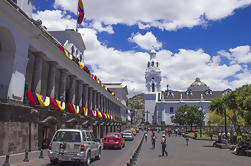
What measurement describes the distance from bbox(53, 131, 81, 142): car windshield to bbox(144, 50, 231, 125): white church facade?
8630cm

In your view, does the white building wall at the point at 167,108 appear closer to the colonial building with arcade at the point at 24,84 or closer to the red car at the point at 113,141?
the colonial building with arcade at the point at 24,84

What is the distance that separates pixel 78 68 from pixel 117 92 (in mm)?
44336

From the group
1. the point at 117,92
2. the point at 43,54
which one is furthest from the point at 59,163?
the point at 117,92

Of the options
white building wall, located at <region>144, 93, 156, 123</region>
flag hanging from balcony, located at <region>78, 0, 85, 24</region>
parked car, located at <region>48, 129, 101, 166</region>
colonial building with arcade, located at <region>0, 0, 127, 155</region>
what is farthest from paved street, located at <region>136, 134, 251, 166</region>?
white building wall, located at <region>144, 93, 156, 123</region>

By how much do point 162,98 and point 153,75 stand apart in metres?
11.7

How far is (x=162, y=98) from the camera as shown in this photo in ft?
335

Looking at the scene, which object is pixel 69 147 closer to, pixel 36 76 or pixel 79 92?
pixel 36 76

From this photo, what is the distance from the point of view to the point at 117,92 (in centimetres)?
7088

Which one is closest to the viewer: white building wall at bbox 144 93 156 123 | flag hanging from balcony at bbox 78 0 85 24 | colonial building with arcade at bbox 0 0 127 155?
colonial building with arcade at bbox 0 0 127 155

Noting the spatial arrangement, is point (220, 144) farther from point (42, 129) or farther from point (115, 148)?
point (42, 129)

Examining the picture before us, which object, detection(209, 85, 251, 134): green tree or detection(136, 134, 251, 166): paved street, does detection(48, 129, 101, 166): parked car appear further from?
detection(209, 85, 251, 134): green tree

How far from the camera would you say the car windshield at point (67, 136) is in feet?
36.6

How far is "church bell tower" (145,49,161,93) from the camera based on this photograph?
323 ft

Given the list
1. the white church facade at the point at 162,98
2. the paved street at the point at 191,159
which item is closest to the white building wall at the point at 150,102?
the white church facade at the point at 162,98
